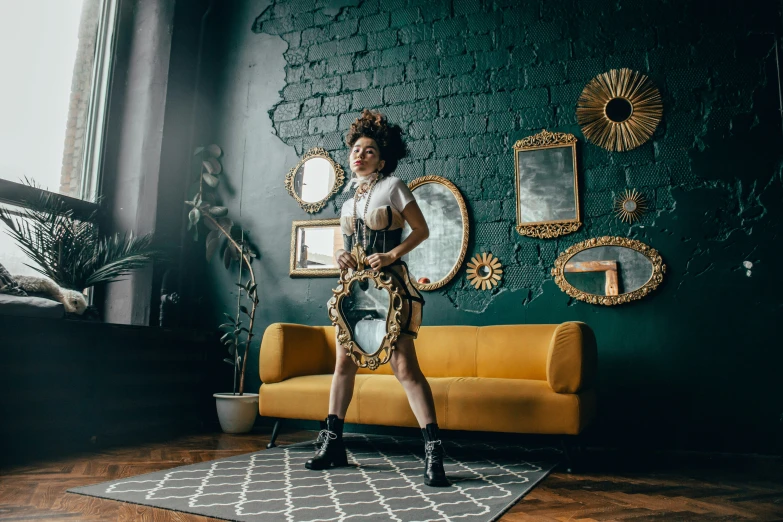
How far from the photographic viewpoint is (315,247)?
4.05 meters

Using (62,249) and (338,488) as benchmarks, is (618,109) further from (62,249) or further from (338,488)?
(62,249)

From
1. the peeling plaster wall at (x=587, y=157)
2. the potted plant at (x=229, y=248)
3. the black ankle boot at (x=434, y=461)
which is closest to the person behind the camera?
the black ankle boot at (x=434, y=461)

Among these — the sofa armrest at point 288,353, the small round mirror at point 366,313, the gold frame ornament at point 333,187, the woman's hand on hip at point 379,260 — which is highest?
the gold frame ornament at point 333,187

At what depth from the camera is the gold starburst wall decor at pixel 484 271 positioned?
3.52m

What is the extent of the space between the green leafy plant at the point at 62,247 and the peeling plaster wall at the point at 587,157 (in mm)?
837

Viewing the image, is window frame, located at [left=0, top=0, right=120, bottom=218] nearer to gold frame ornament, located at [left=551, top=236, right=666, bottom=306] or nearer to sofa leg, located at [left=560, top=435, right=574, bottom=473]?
gold frame ornament, located at [left=551, top=236, right=666, bottom=306]

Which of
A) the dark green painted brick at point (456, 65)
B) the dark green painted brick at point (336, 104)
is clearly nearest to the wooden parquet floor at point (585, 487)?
the dark green painted brick at point (336, 104)

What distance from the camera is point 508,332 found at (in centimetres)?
316

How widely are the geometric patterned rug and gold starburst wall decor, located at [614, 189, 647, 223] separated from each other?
139 centimetres

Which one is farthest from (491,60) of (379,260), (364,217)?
(379,260)

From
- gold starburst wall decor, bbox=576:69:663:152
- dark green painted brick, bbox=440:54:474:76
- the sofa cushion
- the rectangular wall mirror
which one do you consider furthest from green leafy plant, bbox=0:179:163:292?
gold starburst wall decor, bbox=576:69:663:152

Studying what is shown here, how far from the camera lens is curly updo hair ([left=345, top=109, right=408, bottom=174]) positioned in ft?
8.18

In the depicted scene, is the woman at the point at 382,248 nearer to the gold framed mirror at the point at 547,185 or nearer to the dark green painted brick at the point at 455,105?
the gold framed mirror at the point at 547,185

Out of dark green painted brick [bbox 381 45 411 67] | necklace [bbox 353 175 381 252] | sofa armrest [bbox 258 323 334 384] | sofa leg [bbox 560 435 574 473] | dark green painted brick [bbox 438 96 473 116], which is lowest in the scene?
sofa leg [bbox 560 435 574 473]
